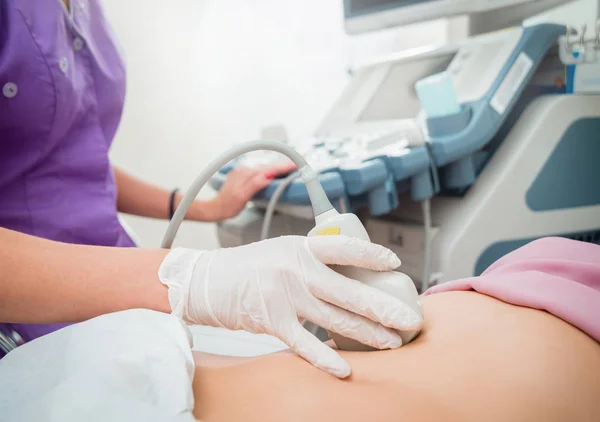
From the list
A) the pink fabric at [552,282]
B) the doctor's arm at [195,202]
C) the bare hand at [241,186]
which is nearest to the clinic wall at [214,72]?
the doctor's arm at [195,202]

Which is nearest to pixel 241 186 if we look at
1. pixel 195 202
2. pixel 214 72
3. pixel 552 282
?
pixel 195 202

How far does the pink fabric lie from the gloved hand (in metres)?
0.14

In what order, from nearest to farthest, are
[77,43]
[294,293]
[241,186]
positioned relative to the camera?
[294,293] < [77,43] < [241,186]

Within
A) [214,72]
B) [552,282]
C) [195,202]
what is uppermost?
[214,72]

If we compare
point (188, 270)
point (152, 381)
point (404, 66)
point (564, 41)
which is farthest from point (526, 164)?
point (152, 381)

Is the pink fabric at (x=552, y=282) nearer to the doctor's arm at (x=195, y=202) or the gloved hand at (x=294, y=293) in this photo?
the gloved hand at (x=294, y=293)

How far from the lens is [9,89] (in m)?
0.71

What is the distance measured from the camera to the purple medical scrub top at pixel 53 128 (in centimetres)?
72

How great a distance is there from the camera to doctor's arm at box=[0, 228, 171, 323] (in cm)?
57

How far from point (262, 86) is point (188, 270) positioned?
5.11 ft

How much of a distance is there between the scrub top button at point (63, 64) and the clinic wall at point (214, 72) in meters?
1.09

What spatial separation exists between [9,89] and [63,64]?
0.10m

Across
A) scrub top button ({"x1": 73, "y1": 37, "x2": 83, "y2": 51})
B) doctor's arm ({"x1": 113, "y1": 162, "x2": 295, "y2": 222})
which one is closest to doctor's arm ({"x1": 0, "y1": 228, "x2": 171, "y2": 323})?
scrub top button ({"x1": 73, "y1": 37, "x2": 83, "y2": 51})

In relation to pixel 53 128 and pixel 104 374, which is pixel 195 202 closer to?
pixel 53 128
